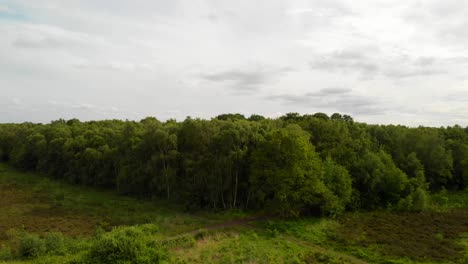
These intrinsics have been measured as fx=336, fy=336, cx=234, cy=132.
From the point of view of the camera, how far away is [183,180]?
43.1 metres

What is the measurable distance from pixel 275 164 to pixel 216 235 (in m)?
9.51

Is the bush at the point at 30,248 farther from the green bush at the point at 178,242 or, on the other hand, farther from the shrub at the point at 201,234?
the shrub at the point at 201,234

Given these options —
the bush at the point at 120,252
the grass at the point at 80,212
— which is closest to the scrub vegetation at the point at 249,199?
the bush at the point at 120,252

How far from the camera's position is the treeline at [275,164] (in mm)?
34625

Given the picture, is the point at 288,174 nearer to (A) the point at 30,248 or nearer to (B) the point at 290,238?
(B) the point at 290,238

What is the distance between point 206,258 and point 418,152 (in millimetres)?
40527

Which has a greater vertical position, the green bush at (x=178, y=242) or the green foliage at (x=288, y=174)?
the green foliage at (x=288, y=174)

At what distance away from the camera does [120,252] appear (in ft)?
69.3

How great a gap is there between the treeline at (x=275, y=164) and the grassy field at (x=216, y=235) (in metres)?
2.54

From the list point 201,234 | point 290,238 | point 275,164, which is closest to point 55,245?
point 201,234

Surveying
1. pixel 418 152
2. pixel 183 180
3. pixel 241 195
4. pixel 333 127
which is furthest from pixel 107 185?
pixel 418 152

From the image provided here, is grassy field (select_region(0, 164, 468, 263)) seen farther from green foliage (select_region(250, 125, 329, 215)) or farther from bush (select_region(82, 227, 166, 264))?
green foliage (select_region(250, 125, 329, 215))

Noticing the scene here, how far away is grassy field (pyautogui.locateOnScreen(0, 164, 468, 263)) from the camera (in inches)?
944

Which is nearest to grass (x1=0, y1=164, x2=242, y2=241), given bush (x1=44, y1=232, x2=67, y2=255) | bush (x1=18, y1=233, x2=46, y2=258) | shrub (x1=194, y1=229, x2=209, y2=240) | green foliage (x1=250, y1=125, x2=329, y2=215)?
shrub (x1=194, y1=229, x2=209, y2=240)
